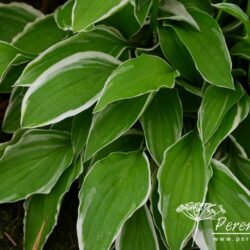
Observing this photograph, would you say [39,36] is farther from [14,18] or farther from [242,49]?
[242,49]

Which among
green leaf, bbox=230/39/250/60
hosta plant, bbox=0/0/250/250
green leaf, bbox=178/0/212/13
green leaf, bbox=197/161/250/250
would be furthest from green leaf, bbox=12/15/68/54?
green leaf, bbox=197/161/250/250

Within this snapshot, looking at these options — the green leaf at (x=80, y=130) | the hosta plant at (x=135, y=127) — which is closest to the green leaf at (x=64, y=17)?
the hosta plant at (x=135, y=127)

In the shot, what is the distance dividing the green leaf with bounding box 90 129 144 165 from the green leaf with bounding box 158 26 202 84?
18cm

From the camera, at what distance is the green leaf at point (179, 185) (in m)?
1.07

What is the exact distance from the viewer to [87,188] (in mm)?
1132

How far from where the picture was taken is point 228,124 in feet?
3.67

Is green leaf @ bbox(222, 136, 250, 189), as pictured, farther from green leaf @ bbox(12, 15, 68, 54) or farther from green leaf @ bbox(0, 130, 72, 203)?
green leaf @ bbox(12, 15, 68, 54)

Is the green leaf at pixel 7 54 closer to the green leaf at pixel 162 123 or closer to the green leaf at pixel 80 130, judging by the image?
the green leaf at pixel 80 130

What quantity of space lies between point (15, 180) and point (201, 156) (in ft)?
1.38

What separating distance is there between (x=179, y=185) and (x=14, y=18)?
64 centimetres

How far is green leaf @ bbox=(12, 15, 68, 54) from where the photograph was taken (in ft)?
4.41

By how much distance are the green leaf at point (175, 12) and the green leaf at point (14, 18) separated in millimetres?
354

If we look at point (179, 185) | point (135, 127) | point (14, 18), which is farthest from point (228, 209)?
point (14, 18)

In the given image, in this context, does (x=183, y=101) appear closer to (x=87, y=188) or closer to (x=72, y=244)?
(x=87, y=188)
